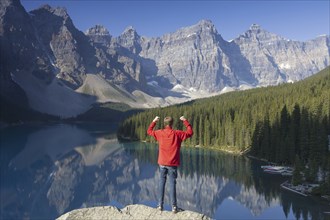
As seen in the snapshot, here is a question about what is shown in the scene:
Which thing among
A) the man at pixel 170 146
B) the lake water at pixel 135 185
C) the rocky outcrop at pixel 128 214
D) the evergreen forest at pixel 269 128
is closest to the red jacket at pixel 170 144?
the man at pixel 170 146

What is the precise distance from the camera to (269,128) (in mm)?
130875

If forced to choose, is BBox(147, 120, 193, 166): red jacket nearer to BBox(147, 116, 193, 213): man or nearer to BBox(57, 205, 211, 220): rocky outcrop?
BBox(147, 116, 193, 213): man

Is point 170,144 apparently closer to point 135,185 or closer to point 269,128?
point 135,185

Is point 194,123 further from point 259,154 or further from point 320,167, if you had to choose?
point 320,167

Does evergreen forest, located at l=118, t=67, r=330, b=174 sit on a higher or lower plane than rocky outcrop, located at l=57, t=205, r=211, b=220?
higher

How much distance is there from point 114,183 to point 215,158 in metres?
36.9

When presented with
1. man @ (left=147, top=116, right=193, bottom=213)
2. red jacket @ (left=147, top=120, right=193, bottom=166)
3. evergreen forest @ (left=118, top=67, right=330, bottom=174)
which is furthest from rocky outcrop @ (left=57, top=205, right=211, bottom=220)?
evergreen forest @ (left=118, top=67, right=330, bottom=174)

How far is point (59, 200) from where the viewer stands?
90.6 m

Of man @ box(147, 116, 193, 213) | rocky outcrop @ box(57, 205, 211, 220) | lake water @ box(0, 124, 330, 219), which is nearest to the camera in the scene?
rocky outcrop @ box(57, 205, 211, 220)

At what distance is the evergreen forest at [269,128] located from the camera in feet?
365

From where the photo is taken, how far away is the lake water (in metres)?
76.5

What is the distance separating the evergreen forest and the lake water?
8.11m

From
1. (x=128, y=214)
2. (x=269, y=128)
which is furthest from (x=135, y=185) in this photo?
(x=128, y=214)

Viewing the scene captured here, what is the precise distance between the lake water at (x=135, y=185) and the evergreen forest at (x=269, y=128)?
26.6 ft
